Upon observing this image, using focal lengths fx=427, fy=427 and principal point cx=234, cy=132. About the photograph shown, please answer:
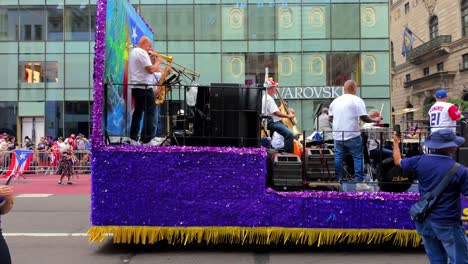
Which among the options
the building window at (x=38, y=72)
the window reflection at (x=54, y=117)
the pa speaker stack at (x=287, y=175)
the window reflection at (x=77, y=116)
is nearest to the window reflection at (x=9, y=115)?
the building window at (x=38, y=72)

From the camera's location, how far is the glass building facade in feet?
88.4

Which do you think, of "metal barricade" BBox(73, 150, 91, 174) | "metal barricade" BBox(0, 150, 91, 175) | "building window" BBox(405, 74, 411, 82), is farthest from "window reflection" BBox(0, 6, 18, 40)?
"building window" BBox(405, 74, 411, 82)

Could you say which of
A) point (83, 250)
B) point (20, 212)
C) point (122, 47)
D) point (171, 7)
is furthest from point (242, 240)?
point (171, 7)

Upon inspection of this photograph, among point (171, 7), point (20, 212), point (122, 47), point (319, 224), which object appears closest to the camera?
point (319, 224)

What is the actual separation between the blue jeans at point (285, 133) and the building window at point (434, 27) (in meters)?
52.4

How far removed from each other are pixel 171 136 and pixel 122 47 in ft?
5.48

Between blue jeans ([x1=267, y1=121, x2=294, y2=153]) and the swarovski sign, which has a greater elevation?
the swarovski sign

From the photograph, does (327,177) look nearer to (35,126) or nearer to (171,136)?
(171,136)

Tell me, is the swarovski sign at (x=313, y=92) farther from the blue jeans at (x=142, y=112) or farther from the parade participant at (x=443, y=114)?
the blue jeans at (x=142, y=112)

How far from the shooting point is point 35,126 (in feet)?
93.4

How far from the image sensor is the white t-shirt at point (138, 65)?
629 centimetres

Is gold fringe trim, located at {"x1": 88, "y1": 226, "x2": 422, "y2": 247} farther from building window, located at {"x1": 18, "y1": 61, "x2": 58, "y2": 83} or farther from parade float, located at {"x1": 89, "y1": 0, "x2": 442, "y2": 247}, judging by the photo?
building window, located at {"x1": 18, "y1": 61, "x2": 58, "y2": 83}

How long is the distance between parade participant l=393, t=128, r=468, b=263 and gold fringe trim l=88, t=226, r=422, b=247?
186cm

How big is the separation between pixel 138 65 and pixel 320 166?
9.95 feet
